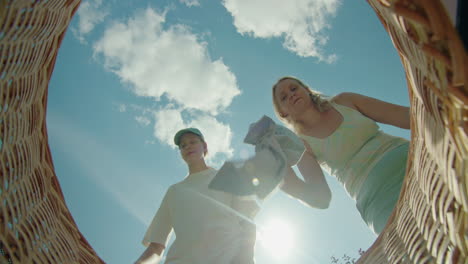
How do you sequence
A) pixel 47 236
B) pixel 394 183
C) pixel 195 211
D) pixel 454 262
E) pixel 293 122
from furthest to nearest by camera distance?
pixel 293 122, pixel 195 211, pixel 394 183, pixel 47 236, pixel 454 262

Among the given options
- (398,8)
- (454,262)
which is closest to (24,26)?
(398,8)

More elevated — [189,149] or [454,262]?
[189,149]

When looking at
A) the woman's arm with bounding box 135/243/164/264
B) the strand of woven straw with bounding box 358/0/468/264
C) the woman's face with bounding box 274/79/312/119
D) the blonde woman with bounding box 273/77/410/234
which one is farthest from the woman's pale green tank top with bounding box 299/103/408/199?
the woman's arm with bounding box 135/243/164/264

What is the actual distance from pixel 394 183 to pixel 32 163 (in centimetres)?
77

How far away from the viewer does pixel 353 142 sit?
103 cm

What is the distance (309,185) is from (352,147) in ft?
0.54

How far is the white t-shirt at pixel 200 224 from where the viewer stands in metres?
0.85

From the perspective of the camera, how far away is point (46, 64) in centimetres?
70

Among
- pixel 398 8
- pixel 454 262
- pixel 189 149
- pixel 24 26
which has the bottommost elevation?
pixel 454 262

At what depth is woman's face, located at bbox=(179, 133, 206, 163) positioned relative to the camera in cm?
126

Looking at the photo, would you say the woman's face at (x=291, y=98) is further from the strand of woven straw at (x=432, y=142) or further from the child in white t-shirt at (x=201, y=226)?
the strand of woven straw at (x=432, y=142)

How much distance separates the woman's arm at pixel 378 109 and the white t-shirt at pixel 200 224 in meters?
0.45

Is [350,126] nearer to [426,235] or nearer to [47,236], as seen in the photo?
[426,235]

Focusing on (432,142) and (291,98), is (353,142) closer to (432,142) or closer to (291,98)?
(291,98)
